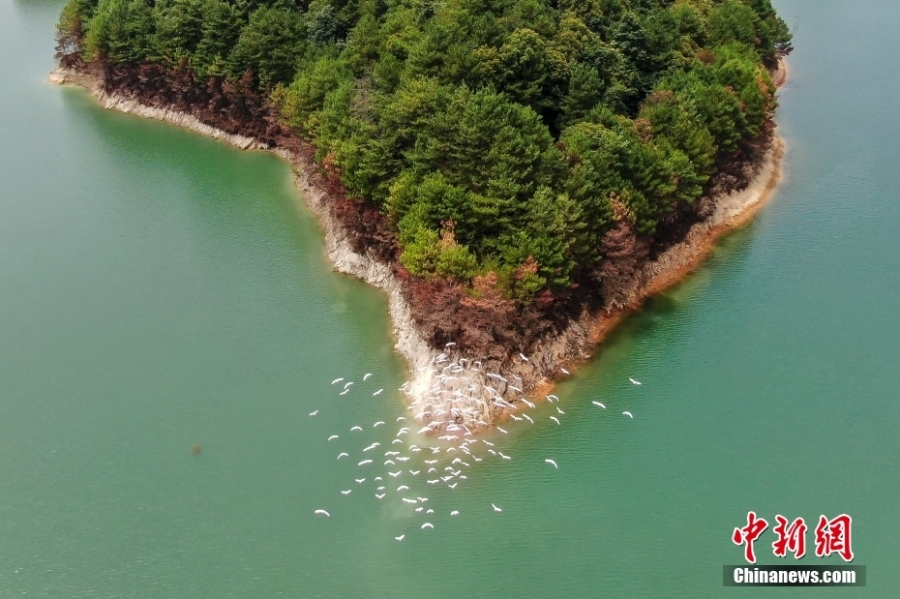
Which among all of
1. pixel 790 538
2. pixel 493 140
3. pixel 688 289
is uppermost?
pixel 493 140

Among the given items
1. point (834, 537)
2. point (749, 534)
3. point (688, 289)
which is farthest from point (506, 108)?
point (834, 537)

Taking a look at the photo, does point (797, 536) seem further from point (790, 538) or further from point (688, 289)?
point (688, 289)

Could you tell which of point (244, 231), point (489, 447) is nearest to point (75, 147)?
point (244, 231)

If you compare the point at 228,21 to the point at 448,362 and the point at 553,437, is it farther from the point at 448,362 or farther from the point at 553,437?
the point at 553,437

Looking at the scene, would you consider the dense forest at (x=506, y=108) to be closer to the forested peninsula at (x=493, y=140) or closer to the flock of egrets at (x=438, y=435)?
the forested peninsula at (x=493, y=140)

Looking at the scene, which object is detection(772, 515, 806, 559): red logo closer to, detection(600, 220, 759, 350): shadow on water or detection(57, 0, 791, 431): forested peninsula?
detection(57, 0, 791, 431): forested peninsula

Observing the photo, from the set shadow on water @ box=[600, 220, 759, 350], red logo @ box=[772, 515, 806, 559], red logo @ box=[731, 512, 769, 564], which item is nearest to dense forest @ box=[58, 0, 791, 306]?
shadow on water @ box=[600, 220, 759, 350]
